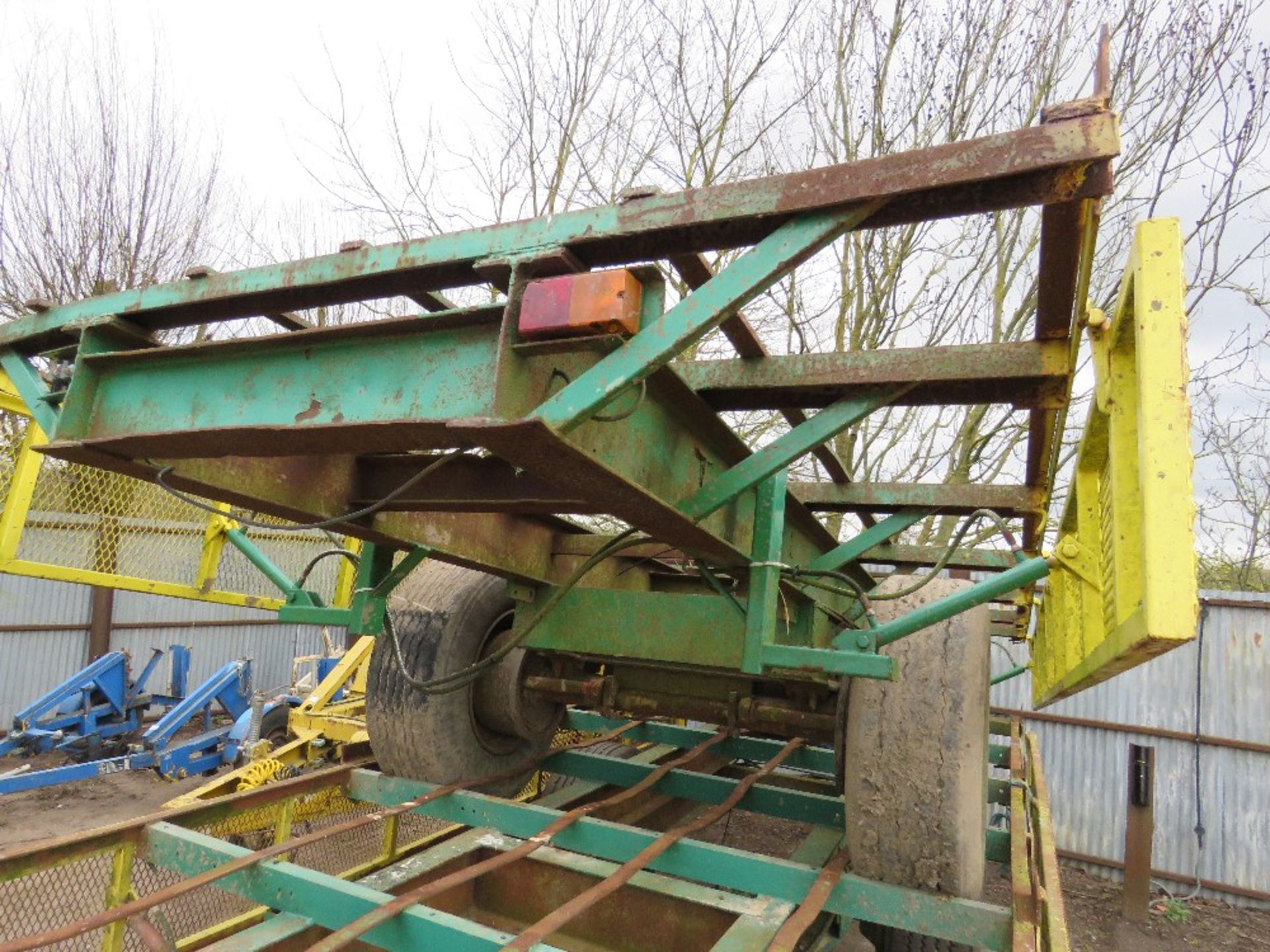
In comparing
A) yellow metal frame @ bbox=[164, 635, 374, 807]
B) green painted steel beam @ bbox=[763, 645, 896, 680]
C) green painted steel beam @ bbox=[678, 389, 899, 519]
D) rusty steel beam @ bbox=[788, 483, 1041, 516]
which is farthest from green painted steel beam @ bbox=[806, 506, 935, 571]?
yellow metal frame @ bbox=[164, 635, 374, 807]

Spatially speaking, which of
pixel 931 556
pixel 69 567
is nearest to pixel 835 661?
pixel 931 556

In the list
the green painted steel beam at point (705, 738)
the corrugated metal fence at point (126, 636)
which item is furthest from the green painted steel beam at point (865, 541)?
the corrugated metal fence at point (126, 636)

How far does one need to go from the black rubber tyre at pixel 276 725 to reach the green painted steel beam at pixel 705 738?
411 centimetres

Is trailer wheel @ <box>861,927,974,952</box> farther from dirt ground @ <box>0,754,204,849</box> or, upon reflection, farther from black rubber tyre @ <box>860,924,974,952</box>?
dirt ground @ <box>0,754,204,849</box>

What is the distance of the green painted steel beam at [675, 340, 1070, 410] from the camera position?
7.78 feet

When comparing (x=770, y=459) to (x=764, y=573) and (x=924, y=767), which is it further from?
(x=924, y=767)

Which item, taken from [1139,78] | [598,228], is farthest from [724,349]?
[598,228]

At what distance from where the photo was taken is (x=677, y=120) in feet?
31.6

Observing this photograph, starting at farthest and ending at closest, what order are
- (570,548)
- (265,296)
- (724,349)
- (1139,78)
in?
(724,349), (1139,78), (570,548), (265,296)

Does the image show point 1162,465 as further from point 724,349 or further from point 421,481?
point 724,349

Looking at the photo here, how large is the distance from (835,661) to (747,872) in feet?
2.29

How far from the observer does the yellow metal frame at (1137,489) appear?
142 centimetres

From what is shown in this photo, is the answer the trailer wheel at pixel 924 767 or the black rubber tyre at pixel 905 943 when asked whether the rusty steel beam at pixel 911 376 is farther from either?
the black rubber tyre at pixel 905 943

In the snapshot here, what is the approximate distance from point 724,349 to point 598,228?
8.00m
